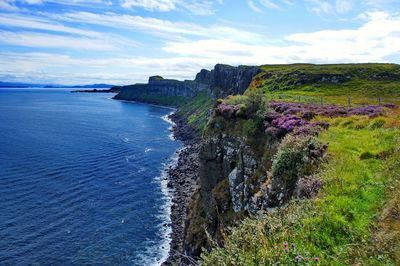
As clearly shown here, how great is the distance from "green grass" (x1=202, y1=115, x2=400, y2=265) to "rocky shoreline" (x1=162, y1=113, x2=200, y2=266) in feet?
66.2

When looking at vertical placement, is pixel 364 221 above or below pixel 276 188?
above

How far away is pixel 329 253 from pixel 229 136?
1328 inches

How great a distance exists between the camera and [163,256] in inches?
2106

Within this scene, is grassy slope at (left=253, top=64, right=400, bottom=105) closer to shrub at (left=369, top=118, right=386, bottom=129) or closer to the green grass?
shrub at (left=369, top=118, right=386, bottom=129)

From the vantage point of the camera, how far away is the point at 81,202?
2731 inches

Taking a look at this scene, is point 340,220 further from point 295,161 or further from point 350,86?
point 350,86

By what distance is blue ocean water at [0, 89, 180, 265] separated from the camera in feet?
174

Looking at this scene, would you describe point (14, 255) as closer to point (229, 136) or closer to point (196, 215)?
point (196, 215)

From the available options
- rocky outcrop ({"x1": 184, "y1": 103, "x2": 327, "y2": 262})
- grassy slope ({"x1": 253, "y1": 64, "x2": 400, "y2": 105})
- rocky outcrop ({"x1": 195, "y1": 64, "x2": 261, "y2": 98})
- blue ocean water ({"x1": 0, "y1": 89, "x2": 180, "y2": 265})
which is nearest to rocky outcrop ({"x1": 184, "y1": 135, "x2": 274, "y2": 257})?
rocky outcrop ({"x1": 184, "y1": 103, "x2": 327, "y2": 262})

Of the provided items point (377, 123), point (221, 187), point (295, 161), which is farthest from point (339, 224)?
point (221, 187)

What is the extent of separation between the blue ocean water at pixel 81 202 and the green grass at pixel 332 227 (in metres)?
41.7

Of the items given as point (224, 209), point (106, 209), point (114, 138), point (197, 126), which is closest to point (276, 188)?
point (224, 209)

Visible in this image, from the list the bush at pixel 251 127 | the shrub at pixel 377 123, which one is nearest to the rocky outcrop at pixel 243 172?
the bush at pixel 251 127

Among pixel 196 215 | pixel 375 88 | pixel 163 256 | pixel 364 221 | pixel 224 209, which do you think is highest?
pixel 375 88
